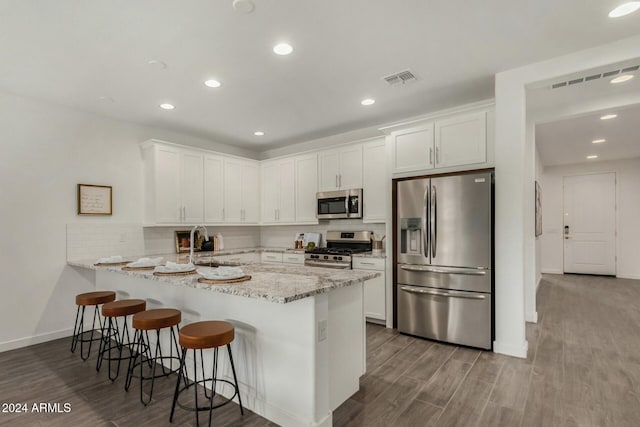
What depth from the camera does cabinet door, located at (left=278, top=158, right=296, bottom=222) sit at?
5.36 metres

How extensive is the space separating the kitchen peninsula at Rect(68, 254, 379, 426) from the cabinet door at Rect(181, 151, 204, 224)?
2.08m

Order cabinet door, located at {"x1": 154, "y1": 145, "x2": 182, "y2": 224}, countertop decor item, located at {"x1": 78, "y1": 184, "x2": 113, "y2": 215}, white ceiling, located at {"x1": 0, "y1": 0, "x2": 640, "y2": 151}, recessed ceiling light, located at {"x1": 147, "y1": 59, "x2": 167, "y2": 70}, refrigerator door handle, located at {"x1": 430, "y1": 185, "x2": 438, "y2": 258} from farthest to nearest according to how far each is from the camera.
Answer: cabinet door, located at {"x1": 154, "y1": 145, "x2": 182, "y2": 224}, countertop decor item, located at {"x1": 78, "y1": 184, "x2": 113, "y2": 215}, refrigerator door handle, located at {"x1": 430, "y1": 185, "x2": 438, "y2": 258}, recessed ceiling light, located at {"x1": 147, "y1": 59, "x2": 167, "y2": 70}, white ceiling, located at {"x1": 0, "y1": 0, "x2": 640, "y2": 151}

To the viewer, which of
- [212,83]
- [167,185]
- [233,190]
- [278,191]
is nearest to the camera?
[212,83]

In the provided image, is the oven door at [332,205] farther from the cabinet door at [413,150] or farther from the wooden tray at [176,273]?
the wooden tray at [176,273]

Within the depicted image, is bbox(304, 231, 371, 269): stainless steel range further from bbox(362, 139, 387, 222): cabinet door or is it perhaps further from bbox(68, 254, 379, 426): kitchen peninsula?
bbox(68, 254, 379, 426): kitchen peninsula

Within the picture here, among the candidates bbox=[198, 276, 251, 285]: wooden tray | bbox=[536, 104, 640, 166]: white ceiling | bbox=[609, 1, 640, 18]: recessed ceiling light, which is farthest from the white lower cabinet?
bbox=[536, 104, 640, 166]: white ceiling

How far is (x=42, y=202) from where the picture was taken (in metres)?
3.60

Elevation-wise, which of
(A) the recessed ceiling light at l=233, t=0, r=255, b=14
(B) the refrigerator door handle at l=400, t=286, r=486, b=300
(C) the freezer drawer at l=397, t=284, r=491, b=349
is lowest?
(C) the freezer drawer at l=397, t=284, r=491, b=349

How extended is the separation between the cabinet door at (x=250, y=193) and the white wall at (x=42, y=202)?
76.2 inches

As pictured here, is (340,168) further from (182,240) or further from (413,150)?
(182,240)

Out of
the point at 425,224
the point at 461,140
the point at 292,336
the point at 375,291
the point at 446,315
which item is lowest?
the point at 446,315

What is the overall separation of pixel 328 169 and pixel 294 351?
3.34 meters

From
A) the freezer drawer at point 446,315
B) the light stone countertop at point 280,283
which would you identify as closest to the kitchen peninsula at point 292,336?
the light stone countertop at point 280,283

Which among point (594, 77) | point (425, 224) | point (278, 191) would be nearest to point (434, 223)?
point (425, 224)
